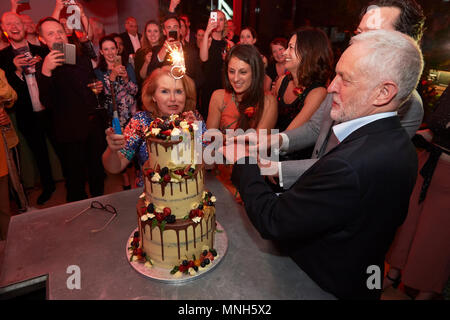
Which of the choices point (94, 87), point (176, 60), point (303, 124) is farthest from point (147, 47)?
point (303, 124)

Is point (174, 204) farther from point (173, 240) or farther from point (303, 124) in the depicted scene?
point (303, 124)

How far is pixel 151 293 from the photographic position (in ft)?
5.13

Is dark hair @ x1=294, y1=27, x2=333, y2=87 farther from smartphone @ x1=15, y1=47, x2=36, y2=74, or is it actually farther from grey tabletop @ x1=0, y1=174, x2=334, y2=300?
smartphone @ x1=15, y1=47, x2=36, y2=74

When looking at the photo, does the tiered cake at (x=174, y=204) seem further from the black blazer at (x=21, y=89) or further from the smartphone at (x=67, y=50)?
the black blazer at (x=21, y=89)

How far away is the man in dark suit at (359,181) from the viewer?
1242mm

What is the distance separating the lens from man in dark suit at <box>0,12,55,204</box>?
390 centimetres

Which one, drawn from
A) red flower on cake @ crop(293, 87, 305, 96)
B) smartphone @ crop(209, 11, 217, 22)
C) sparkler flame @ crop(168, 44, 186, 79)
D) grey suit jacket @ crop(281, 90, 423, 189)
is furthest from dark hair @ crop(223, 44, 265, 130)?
smartphone @ crop(209, 11, 217, 22)

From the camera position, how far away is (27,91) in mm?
4188

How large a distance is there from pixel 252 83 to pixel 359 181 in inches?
86.1

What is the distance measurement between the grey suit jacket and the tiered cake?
66cm

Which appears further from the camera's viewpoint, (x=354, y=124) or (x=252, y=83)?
(x=252, y=83)

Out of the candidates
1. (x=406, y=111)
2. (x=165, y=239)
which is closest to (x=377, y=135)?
(x=406, y=111)

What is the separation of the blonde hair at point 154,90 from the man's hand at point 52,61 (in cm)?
142
